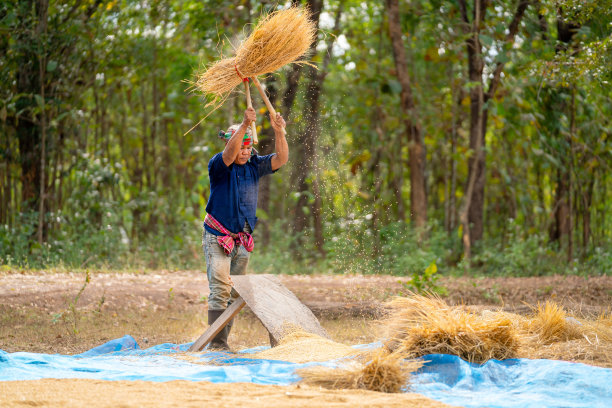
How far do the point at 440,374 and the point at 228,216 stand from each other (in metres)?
1.75

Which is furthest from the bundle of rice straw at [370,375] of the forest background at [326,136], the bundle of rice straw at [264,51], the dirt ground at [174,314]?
the forest background at [326,136]

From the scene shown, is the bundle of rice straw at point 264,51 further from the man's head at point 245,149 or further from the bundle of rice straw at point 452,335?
the bundle of rice straw at point 452,335

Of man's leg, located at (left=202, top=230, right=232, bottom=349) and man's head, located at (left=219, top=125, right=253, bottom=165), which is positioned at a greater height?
man's head, located at (left=219, top=125, right=253, bottom=165)

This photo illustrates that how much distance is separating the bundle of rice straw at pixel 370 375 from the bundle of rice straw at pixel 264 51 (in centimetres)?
214

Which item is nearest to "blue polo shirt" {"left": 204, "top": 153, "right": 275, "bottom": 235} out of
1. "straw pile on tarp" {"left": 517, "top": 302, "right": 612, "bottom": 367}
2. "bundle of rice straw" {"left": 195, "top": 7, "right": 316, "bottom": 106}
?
"bundle of rice straw" {"left": 195, "top": 7, "right": 316, "bottom": 106}

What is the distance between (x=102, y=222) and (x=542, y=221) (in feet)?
22.4

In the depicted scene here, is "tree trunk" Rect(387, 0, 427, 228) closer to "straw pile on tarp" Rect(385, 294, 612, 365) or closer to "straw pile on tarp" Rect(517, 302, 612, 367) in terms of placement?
"straw pile on tarp" Rect(517, 302, 612, 367)

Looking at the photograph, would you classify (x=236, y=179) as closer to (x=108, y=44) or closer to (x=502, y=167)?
(x=108, y=44)

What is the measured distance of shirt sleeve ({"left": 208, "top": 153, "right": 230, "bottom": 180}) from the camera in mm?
4598

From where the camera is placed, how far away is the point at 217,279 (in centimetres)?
459

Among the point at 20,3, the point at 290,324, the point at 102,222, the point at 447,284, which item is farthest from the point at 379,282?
the point at 20,3

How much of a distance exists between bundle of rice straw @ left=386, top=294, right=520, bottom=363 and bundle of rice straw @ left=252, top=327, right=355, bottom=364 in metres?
0.31

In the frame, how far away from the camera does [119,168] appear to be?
31.8ft

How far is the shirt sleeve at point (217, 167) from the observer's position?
4.60 metres
